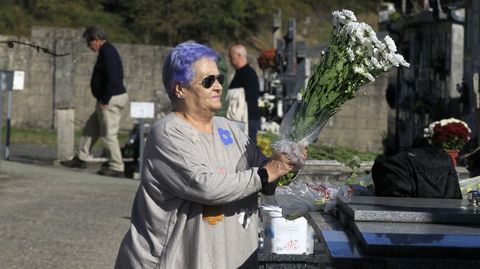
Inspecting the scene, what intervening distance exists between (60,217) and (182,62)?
20.7ft

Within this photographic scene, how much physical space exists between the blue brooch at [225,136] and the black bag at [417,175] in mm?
729

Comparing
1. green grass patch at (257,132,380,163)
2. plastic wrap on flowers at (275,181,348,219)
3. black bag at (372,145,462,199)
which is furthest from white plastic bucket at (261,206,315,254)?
green grass patch at (257,132,380,163)

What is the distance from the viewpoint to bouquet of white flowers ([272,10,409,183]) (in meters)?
5.27

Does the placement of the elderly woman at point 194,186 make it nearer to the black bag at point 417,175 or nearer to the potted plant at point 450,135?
the black bag at point 417,175

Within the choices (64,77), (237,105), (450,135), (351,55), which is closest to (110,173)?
(237,105)

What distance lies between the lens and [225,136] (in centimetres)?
529

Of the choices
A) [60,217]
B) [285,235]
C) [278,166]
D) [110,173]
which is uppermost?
[278,166]

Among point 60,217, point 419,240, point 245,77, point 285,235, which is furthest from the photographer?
point 245,77

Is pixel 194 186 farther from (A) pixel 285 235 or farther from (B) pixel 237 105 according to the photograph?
(B) pixel 237 105

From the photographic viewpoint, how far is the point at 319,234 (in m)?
5.29

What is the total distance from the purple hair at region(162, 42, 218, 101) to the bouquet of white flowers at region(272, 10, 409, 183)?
0.46 meters

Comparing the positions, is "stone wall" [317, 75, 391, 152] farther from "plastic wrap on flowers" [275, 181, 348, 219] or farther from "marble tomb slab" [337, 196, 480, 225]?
"marble tomb slab" [337, 196, 480, 225]

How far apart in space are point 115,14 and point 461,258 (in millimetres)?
34135

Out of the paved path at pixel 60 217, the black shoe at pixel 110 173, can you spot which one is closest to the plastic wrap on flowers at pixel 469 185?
the paved path at pixel 60 217
